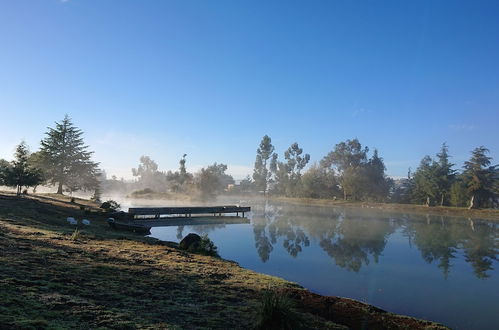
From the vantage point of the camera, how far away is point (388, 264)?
1606cm

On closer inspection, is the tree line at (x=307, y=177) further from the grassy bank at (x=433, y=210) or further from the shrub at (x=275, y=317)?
the shrub at (x=275, y=317)

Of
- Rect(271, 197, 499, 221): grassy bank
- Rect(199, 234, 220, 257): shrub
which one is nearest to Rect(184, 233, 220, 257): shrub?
Rect(199, 234, 220, 257): shrub

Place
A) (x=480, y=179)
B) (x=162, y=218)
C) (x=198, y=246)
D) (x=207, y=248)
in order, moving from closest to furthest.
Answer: (x=198, y=246)
(x=207, y=248)
(x=162, y=218)
(x=480, y=179)

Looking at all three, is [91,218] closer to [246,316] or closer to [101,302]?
[101,302]

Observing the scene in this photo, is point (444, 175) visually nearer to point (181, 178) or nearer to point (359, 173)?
point (359, 173)

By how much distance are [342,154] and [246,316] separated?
82519mm

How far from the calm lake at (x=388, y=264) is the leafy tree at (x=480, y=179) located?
29825 mm

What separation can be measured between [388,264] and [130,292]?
553 inches

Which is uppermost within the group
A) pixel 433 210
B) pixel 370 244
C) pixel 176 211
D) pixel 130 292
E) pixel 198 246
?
pixel 433 210

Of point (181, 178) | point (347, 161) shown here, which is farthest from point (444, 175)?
point (181, 178)

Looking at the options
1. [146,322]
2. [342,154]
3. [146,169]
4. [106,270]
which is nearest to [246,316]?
[146,322]

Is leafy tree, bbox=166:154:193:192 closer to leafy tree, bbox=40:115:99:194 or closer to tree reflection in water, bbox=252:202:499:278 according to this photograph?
leafy tree, bbox=40:115:99:194

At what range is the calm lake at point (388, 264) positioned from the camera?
10.5 meters

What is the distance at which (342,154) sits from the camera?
277 ft
